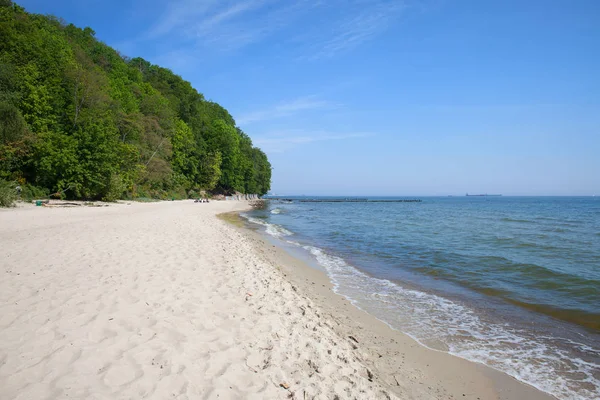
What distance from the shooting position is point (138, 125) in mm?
41750

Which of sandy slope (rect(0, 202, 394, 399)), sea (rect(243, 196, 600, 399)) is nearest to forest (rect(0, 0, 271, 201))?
sandy slope (rect(0, 202, 394, 399))

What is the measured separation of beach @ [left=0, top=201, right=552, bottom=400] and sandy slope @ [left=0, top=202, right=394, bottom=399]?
0.06 feet

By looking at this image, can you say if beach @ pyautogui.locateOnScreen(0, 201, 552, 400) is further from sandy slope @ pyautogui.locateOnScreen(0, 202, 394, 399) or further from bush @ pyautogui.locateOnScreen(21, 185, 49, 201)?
bush @ pyautogui.locateOnScreen(21, 185, 49, 201)

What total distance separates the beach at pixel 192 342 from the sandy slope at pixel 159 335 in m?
0.02

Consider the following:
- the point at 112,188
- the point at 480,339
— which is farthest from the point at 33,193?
the point at 480,339

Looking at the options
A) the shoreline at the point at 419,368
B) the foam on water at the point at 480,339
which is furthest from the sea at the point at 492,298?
the shoreline at the point at 419,368

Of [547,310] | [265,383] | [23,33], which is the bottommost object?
[547,310]

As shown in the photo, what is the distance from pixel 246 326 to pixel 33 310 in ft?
10.7

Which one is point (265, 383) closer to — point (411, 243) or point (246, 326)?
point (246, 326)

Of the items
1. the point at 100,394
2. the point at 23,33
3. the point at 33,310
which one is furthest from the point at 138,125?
the point at 100,394

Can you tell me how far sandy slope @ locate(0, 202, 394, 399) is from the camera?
3.16 meters

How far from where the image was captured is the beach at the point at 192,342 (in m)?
3.21

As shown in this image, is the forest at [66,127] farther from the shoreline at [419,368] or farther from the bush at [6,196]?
the shoreline at [419,368]

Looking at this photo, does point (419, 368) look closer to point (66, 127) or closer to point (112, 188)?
point (112, 188)
